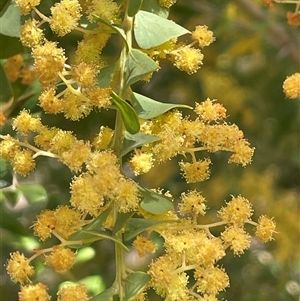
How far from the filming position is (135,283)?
1.98 ft

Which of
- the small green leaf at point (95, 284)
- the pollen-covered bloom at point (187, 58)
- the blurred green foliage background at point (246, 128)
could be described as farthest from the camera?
the blurred green foliage background at point (246, 128)

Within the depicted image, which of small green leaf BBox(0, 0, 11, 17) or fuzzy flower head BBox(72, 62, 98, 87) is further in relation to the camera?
small green leaf BBox(0, 0, 11, 17)

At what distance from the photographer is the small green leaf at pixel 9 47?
0.82 meters

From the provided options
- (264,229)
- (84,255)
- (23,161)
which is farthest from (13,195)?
(264,229)

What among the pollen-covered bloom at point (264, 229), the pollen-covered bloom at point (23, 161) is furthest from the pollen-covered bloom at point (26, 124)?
the pollen-covered bloom at point (264, 229)

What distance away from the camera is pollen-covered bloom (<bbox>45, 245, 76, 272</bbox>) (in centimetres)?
61

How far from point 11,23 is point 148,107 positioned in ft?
0.72

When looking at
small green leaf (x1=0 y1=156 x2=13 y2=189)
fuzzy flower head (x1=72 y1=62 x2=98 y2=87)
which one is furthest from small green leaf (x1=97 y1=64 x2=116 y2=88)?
small green leaf (x1=0 y1=156 x2=13 y2=189)

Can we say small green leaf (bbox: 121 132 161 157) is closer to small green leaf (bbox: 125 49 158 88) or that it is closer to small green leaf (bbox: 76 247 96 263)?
small green leaf (bbox: 125 49 158 88)

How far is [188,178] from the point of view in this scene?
67 centimetres

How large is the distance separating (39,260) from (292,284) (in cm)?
67

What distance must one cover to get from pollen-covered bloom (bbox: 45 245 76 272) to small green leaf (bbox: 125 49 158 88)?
167 mm

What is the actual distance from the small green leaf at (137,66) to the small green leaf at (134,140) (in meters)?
0.05

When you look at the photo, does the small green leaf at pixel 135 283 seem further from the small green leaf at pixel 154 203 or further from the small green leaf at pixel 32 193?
the small green leaf at pixel 32 193
